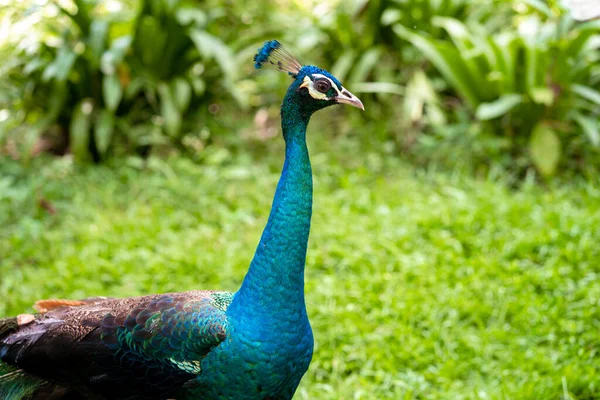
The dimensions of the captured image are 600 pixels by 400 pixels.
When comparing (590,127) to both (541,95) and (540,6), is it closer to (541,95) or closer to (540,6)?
(541,95)

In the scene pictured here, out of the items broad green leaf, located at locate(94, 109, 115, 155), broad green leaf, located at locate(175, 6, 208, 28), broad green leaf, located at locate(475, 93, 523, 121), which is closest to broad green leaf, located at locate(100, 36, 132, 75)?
broad green leaf, located at locate(94, 109, 115, 155)

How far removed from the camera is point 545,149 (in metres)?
4.89

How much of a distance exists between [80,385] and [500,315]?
2163 millimetres

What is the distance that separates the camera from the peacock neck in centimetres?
209

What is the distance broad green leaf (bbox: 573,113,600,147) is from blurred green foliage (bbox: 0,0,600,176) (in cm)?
1

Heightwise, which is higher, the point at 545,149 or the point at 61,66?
the point at 61,66

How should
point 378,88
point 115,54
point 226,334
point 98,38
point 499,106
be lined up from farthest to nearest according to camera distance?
point 378,88
point 98,38
point 115,54
point 499,106
point 226,334

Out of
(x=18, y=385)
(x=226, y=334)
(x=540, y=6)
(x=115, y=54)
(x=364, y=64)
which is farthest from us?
(x=364, y=64)

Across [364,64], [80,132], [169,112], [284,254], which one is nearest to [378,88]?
[364,64]

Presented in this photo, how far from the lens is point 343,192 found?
490 cm

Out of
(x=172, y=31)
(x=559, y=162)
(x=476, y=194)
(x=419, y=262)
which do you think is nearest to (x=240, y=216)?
(x=419, y=262)

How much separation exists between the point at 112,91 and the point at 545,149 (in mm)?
3433

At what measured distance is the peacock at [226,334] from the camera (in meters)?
2.06

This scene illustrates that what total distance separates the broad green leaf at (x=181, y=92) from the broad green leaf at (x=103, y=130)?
1.84 ft
